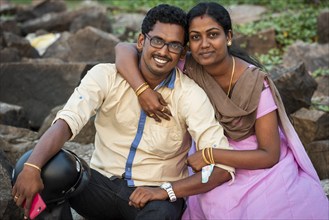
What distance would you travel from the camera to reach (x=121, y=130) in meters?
3.30

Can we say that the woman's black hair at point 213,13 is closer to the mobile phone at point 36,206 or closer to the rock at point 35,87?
the mobile phone at point 36,206

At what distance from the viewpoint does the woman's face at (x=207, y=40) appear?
3.13 meters

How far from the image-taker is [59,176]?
2775 mm

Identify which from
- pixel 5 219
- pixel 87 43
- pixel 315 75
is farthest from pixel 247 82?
pixel 87 43

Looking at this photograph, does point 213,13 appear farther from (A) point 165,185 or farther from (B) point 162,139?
(A) point 165,185

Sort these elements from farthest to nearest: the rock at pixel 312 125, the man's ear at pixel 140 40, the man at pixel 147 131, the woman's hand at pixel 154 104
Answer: the rock at pixel 312 125 < the man's ear at pixel 140 40 < the woman's hand at pixel 154 104 < the man at pixel 147 131

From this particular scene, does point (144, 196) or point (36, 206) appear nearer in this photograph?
point (36, 206)

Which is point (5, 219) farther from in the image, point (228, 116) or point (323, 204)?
point (323, 204)

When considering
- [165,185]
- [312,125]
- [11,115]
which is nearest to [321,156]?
[312,125]

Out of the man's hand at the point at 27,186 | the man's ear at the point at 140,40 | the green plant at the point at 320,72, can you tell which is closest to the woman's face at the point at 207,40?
the man's ear at the point at 140,40

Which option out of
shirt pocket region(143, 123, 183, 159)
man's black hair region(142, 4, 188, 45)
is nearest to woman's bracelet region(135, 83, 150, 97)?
shirt pocket region(143, 123, 183, 159)

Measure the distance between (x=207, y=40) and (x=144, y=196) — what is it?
0.96 metres

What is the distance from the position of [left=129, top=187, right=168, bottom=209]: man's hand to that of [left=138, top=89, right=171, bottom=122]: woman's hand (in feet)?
1.42

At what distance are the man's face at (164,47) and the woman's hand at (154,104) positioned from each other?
0.13m
